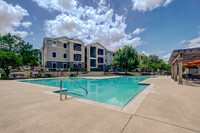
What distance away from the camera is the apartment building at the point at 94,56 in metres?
32.6

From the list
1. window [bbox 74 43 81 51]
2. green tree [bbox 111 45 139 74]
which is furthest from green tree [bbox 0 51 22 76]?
green tree [bbox 111 45 139 74]

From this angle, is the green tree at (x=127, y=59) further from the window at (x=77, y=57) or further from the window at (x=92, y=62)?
the window at (x=77, y=57)

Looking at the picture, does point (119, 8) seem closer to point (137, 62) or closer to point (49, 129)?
point (49, 129)

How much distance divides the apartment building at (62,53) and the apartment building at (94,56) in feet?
8.71

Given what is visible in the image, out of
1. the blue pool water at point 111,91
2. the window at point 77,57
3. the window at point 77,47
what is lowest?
the blue pool water at point 111,91

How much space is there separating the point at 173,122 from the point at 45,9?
18186mm

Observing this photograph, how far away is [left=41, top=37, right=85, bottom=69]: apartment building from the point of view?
24.5 m

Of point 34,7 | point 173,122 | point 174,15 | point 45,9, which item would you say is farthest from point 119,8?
point 173,122

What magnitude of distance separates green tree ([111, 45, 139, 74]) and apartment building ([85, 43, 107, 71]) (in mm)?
8400

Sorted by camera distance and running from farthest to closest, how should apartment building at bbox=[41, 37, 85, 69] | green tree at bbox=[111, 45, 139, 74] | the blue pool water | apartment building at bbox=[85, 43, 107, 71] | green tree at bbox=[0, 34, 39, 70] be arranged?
apartment building at bbox=[85, 43, 107, 71]
green tree at bbox=[111, 45, 139, 74]
apartment building at bbox=[41, 37, 85, 69]
green tree at bbox=[0, 34, 39, 70]
the blue pool water

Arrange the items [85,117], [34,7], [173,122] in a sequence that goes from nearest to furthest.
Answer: [173,122] → [85,117] → [34,7]

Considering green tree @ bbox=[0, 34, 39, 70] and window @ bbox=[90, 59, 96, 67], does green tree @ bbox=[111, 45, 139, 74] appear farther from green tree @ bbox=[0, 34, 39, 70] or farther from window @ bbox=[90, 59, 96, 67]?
green tree @ bbox=[0, 34, 39, 70]

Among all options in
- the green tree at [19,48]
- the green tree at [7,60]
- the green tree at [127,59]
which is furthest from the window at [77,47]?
the green tree at [7,60]

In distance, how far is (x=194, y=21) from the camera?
11898mm
